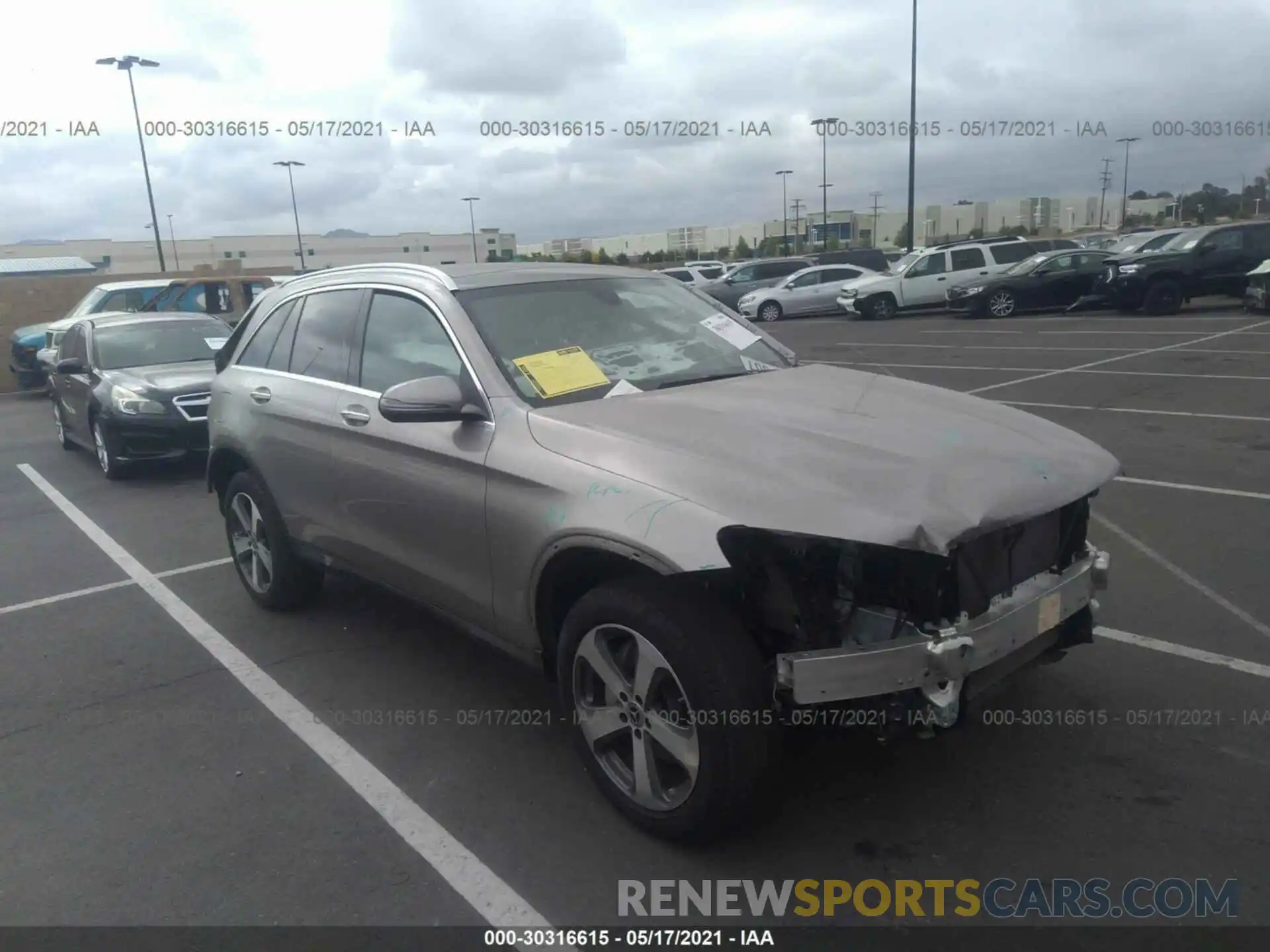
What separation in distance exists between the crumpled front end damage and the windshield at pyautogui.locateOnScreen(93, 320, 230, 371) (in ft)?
27.9

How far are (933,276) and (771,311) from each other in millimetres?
4714

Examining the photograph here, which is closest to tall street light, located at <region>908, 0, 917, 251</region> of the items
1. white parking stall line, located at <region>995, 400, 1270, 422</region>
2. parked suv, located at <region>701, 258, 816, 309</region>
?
parked suv, located at <region>701, 258, 816, 309</region>

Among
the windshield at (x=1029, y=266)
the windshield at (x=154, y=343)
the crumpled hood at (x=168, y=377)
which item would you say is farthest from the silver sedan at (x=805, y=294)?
the crumpled hood at (x=168, y=377)

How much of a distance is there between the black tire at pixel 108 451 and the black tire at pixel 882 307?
741 inches

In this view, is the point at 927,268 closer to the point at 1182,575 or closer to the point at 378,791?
the point at 1182,575

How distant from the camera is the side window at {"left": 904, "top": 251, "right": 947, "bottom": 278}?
24.0 meters

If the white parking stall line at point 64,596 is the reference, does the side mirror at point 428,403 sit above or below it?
above

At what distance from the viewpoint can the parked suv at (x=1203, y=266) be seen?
1938 centimetres

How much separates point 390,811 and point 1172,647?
11.1 ft

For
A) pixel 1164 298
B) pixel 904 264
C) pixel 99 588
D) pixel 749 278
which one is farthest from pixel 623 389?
pixel 749 278

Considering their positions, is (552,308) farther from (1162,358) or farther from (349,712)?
(1162,358)

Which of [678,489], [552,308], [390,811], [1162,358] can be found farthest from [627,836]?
[1162,358]

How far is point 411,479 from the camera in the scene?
12.6 feet

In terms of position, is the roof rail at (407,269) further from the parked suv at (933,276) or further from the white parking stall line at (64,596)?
the parked suv at (933,276)
